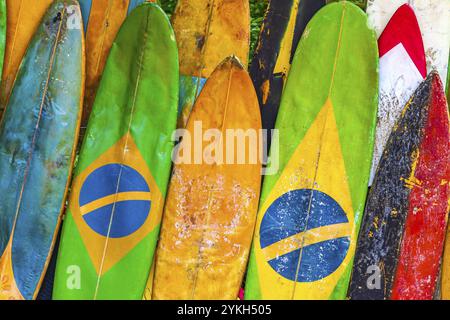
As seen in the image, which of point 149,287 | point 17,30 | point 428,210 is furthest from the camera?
point 17,30

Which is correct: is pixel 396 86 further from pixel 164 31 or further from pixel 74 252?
pixel 74 252

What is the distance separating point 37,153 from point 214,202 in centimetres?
75

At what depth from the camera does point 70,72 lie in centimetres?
250

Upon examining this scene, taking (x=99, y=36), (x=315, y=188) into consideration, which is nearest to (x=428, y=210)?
(x=315, y=188)

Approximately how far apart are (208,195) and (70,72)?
76 centimetres

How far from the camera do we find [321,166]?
241 centimetres

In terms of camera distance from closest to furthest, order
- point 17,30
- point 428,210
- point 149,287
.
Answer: point 428,210 → point 149,287 → point 17,30

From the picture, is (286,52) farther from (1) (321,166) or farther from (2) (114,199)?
(2) (114,199)

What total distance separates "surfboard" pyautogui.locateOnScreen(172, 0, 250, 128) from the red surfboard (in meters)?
0.79

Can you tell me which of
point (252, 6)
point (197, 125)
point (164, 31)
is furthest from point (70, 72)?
point (252, 6)

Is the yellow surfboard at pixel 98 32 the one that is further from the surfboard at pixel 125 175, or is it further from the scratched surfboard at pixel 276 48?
the scratched surfboard at pixel 276 48

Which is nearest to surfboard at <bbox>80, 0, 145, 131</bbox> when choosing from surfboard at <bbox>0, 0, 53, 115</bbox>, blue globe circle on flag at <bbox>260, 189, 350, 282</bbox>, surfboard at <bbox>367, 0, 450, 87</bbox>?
surfboard at <bbox>0, 0, 53, 115</bbox>
